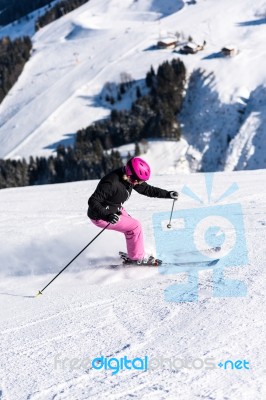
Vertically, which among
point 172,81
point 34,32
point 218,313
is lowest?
point 172,81

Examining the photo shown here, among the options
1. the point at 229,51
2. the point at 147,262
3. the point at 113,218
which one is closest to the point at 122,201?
the point at 113,218

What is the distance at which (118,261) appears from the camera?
26.7 feet

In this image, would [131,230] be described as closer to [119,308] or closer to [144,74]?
[119,308]

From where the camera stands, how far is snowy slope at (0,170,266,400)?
172 inches

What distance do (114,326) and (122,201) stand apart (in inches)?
98.0

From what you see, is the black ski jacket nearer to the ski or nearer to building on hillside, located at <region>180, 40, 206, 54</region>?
the ski

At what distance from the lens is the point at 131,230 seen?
771cm

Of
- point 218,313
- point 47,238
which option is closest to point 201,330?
point 218,313

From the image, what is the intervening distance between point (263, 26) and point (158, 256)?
81.8 metres

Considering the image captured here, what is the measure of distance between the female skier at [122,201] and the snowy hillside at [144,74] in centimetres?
4872

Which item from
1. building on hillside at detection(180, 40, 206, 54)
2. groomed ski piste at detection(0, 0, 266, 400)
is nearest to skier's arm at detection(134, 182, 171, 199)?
groomed ski piste at detection(0, 0, 266, 400)

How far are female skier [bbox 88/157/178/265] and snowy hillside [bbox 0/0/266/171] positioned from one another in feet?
160

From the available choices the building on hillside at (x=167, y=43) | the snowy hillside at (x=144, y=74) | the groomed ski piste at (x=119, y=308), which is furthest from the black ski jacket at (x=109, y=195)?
the building on hillside at (x=167, y=43)

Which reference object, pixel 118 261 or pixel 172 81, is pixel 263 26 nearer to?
pixel 172 81
